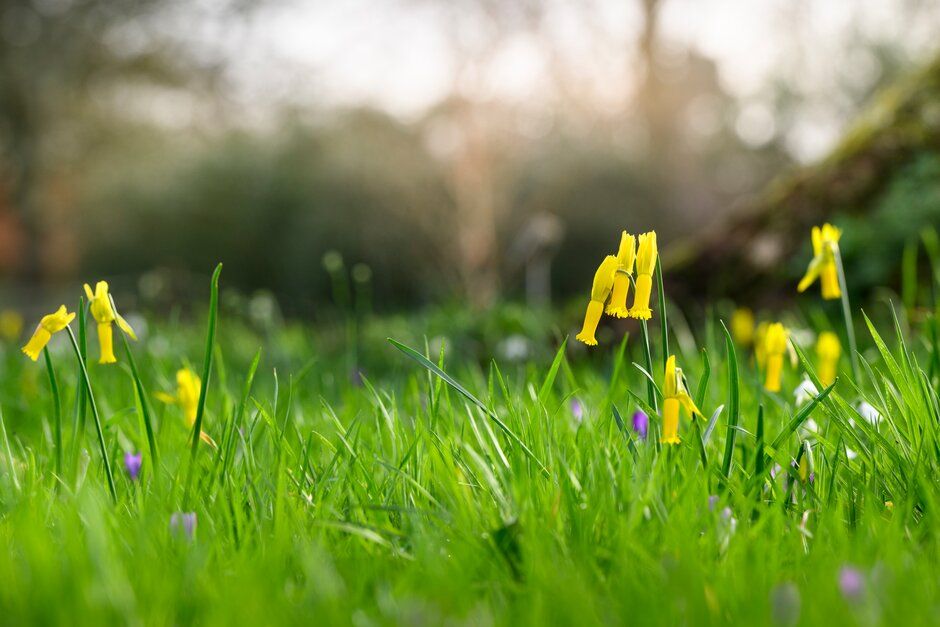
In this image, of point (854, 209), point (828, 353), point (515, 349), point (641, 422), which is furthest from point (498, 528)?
point (854, 209)

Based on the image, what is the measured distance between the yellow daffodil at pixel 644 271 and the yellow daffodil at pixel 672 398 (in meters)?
0.10

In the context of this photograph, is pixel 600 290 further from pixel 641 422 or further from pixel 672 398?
pixel 641 422

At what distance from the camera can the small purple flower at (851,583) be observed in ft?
3.17

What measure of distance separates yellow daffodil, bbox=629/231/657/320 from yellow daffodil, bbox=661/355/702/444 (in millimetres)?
Answer: 97

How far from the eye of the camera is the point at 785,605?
0.92 metres

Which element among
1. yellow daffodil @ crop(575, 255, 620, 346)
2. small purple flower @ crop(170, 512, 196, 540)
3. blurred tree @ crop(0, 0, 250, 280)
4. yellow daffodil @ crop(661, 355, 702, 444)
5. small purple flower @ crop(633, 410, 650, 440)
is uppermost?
blurred tree @ crop(0, 0, 250, 280)

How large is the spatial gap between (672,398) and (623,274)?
7.9 inches

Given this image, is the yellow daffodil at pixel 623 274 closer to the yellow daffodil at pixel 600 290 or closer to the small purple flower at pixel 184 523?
the yellow daffodil at pixel 600 290

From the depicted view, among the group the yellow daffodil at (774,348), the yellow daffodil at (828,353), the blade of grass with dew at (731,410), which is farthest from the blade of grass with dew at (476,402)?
the yellow daffodil at (828,353)

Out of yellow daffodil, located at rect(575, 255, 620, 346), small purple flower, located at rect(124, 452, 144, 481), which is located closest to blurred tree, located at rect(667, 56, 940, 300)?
yellow daffodil, located at rect(575, 255, 620, 346)

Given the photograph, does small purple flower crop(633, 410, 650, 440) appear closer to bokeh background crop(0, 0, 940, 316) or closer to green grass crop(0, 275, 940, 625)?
green grass crop(0, 275, 940, 625)

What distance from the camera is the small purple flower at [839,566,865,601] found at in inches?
38.0

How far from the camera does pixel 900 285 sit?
13.3 feet

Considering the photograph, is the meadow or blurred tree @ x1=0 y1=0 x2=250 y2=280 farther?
blurred tree @ x1=0 y1=0 x2=250 y2=280
